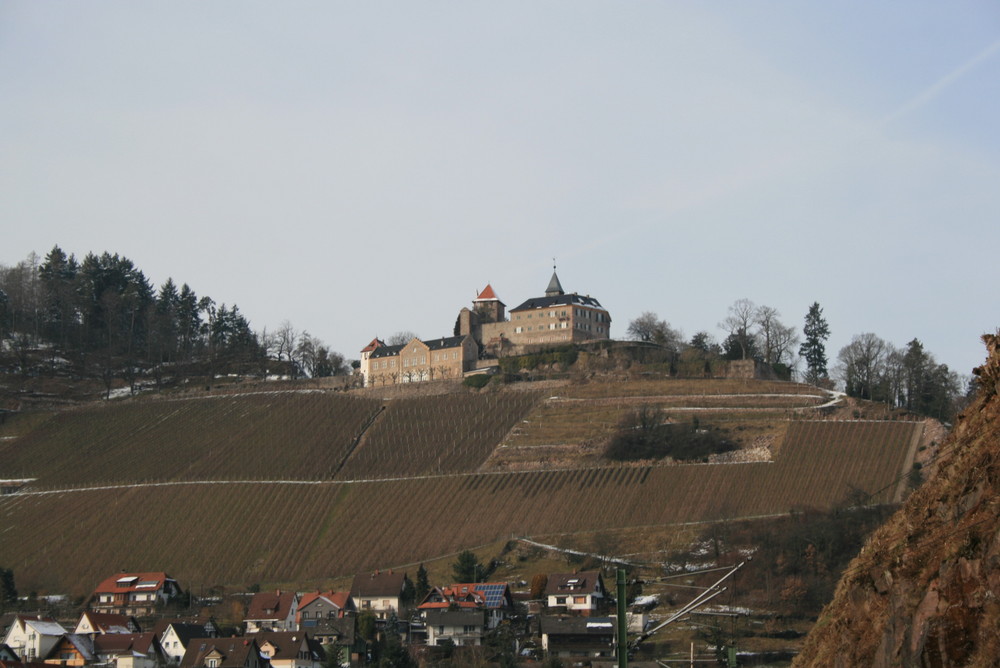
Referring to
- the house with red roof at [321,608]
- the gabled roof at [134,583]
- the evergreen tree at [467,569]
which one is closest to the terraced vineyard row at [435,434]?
the evergreen tree at [467,569]

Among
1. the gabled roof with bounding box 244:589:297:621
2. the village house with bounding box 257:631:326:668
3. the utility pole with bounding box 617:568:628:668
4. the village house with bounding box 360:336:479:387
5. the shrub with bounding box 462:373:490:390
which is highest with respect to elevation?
the village house with bounding box 360:336:479:387

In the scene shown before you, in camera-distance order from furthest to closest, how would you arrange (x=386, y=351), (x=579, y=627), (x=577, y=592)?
(x=386, y=351) < (x=577, y=592) < (x=579, y=627)

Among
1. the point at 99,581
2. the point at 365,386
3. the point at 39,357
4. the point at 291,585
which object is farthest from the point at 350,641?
the point at 39,357

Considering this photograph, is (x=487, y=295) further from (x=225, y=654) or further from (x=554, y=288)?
(x=225, y=654)

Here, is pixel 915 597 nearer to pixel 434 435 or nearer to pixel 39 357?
pixel 434 435

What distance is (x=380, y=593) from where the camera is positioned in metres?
75.6

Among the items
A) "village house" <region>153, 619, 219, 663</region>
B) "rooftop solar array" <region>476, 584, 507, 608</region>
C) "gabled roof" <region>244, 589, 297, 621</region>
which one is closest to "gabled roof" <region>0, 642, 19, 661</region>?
"village house" <region>153, 619, 219, 663</region>

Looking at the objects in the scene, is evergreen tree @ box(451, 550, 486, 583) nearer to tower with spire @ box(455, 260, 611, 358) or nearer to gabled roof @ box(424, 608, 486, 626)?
gabled roof @ box(424, 608, 486, 626)

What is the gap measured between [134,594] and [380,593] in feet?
54.8

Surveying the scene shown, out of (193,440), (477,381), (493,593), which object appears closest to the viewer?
(493,593)

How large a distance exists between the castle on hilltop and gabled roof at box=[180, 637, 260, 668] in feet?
211

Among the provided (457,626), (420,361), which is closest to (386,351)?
(420,361)

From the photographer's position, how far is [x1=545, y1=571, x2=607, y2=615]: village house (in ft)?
226

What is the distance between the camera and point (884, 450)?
87.2 metres
